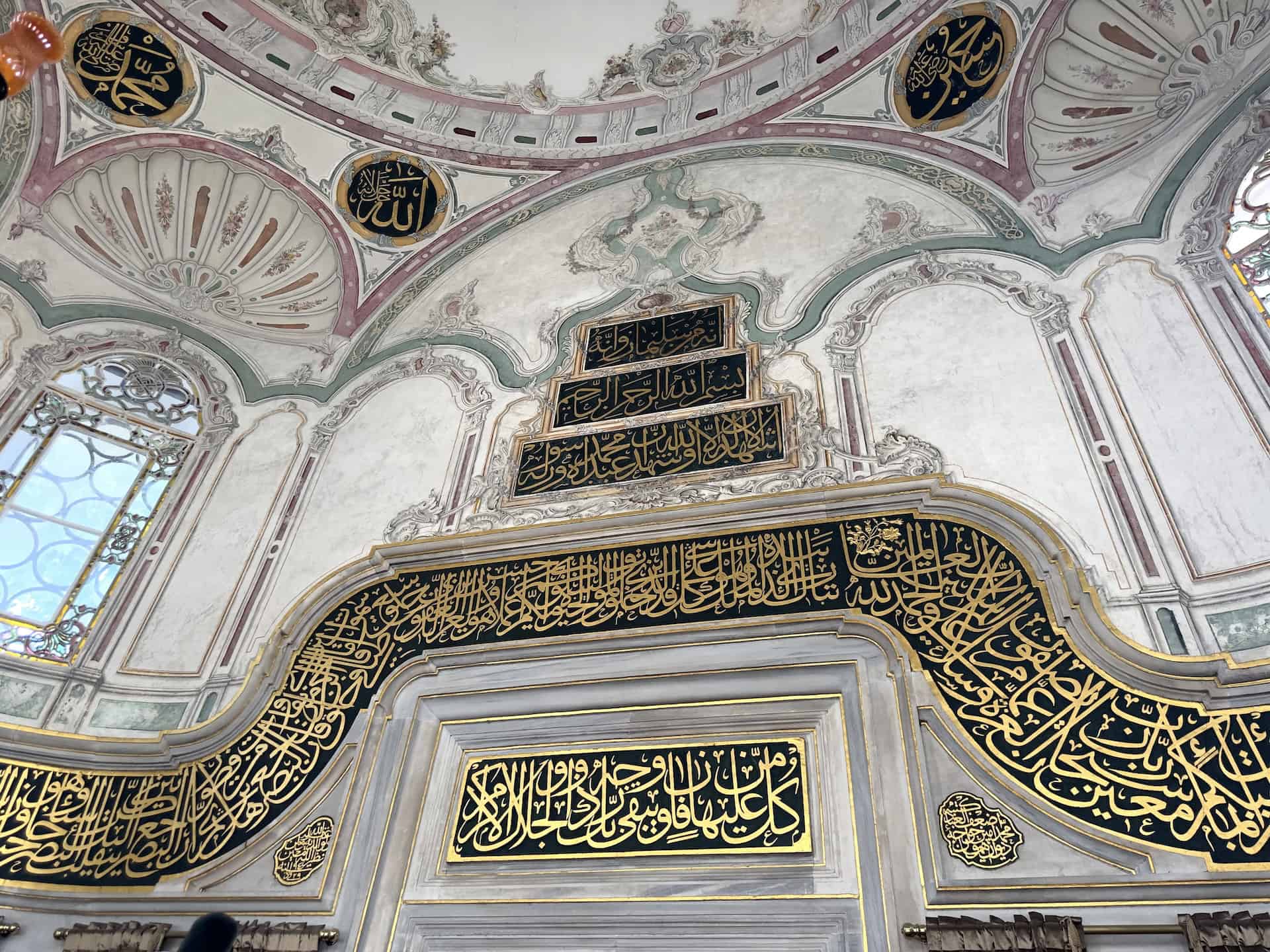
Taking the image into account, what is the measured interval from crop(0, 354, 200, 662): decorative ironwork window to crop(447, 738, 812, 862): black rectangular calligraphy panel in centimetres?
221

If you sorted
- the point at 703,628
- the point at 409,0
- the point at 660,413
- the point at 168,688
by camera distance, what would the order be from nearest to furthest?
the point at 703,628 < the point at 168,688 < the point at 660,413 < the point at 409,0

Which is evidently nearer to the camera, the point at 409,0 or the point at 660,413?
the point at 660,413

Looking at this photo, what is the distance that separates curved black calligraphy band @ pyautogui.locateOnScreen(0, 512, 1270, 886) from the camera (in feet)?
7.39

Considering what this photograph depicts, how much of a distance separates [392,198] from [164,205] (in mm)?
1405

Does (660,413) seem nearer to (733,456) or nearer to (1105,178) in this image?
(733,456)

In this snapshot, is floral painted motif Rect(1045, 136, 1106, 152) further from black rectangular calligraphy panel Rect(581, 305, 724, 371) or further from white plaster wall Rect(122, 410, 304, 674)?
white plaster wall Rect(122, 410, 304, 674)

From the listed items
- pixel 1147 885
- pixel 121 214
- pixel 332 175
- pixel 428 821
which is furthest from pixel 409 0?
pixel 1147 885

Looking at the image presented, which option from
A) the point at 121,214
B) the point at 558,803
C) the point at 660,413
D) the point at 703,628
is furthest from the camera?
the point at 121,214

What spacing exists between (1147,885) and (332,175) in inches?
220

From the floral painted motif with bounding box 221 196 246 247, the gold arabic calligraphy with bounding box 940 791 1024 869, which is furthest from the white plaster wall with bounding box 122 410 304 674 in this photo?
the gold arabic calligraphy with bounding box 940 791 1024 869

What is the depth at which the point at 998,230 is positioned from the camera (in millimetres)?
4156

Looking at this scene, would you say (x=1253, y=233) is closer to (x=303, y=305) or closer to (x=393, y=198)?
(x=393, y=198)

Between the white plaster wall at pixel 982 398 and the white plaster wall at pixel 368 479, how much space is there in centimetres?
229

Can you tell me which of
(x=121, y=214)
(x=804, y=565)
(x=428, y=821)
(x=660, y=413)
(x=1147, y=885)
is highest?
(x=121, y=214)
